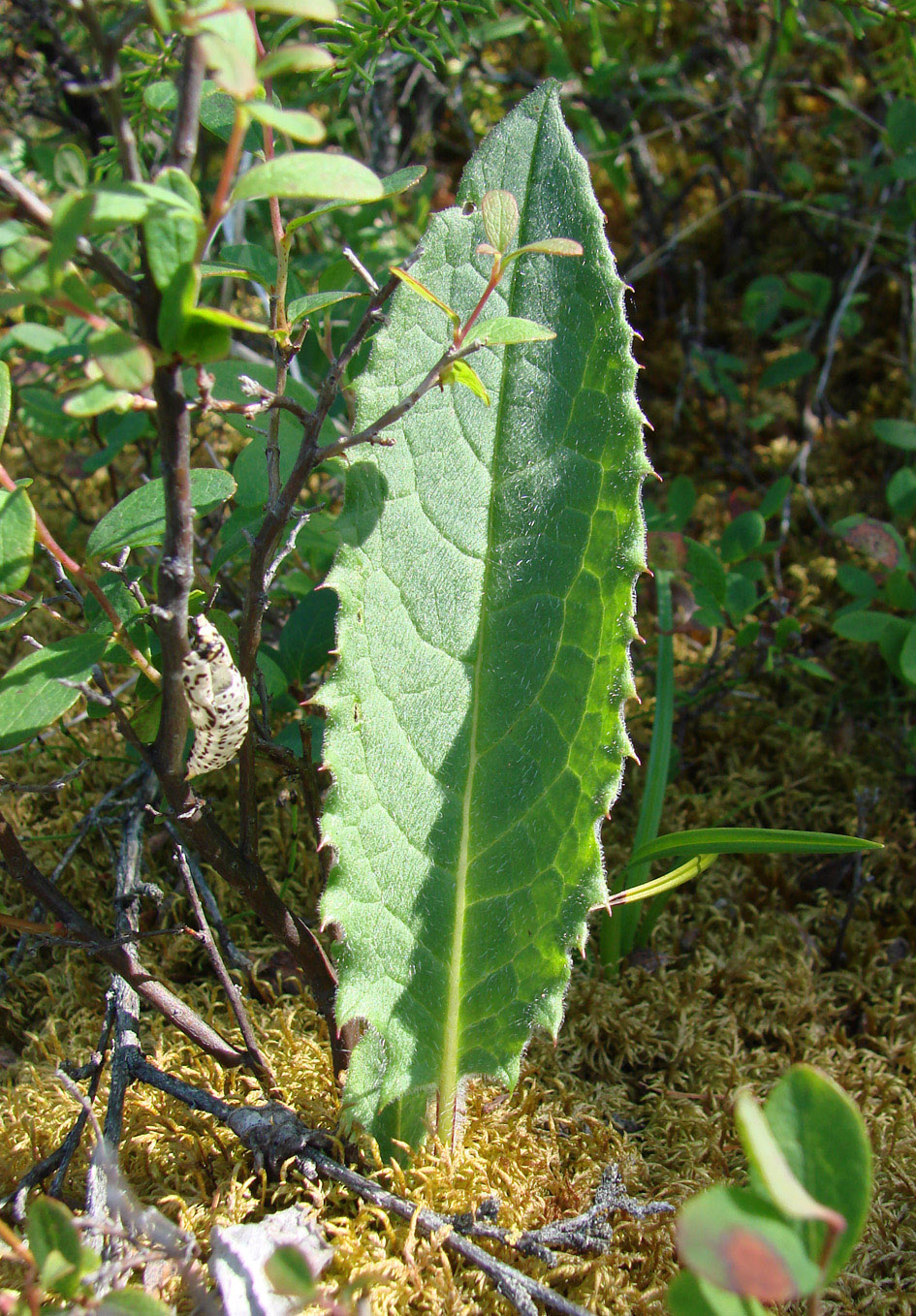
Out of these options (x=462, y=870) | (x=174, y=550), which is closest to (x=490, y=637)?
(x=462, y=870)

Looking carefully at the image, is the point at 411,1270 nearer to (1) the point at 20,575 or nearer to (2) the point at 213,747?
(2) the point at 213,747

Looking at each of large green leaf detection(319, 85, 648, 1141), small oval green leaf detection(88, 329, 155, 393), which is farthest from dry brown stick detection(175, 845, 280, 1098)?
small oval green leaf detection(88, 329, 155, 393)

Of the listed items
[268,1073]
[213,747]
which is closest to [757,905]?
[268,1073]

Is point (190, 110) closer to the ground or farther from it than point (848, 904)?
farther from it

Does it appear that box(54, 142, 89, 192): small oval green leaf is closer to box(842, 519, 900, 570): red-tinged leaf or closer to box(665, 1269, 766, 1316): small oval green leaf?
box(665, 1269, 766, 1316): small oval green leaf

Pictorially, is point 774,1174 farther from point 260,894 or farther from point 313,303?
point 313,303
